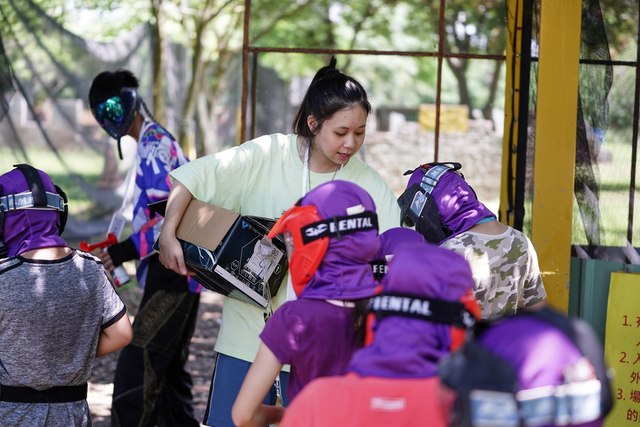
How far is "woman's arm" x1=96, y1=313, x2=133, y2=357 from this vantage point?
3469 mm

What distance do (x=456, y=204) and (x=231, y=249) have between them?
2.97 feet

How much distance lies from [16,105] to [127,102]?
4.08 m

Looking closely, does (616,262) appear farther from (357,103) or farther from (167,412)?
(167,412)

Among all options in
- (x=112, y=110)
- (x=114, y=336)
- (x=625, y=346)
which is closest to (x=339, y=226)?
(x=114, y=336)

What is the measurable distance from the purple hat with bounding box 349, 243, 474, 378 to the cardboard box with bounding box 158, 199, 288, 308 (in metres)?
1.36

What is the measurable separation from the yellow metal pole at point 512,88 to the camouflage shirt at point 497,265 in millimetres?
1152

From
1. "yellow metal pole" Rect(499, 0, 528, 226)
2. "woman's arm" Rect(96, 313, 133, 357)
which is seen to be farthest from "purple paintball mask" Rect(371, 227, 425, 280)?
"yellow metal pole" Rect(499, 0, 528, 226)

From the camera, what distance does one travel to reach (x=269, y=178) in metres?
3.76

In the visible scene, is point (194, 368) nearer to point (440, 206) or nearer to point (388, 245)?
point (440, 206)

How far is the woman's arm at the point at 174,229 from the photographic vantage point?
358cm

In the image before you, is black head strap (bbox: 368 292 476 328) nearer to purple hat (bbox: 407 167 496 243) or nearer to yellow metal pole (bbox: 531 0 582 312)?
purple hat (bbox: 407 167 496 243)

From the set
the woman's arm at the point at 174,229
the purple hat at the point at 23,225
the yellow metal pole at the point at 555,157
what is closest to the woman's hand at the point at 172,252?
the woman's arm at the point at 174,229

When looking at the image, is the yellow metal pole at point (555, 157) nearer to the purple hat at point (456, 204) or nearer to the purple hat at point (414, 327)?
the purple hat at point (456, 204)

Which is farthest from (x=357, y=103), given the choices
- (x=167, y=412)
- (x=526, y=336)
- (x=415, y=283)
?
(x=167, y=412)
